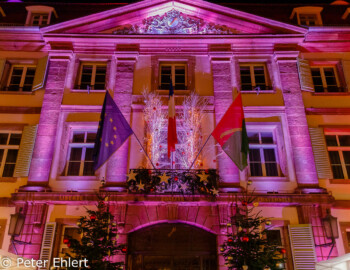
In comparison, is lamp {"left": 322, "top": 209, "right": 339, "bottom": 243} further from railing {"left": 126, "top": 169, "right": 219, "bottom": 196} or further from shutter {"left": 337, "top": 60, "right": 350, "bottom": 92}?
shutter {"left": 337, "top": 60, "right": 350, "bottom": 92}

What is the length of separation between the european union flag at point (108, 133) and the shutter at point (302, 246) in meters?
6.03

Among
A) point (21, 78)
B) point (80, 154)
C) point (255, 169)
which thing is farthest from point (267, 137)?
point (21, 78)

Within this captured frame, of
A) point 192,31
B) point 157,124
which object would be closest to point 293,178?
point 157,124

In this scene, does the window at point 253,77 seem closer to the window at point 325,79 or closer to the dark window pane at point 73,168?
the window at point 325,79

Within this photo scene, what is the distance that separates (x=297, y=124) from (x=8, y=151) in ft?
34.1

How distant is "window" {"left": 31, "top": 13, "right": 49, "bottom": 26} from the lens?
51.2 feet

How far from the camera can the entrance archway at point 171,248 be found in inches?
451

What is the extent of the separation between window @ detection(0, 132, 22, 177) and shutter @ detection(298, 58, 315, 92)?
10.7 metres

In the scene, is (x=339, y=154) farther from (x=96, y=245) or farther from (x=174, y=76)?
(x=96, y=245)

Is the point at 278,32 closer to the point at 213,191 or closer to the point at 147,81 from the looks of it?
the point at 147,81

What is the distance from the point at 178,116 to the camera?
13.5 metres

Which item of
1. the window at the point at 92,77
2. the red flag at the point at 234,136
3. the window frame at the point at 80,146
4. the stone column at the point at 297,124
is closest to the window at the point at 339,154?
the stone column at the point at 297,124

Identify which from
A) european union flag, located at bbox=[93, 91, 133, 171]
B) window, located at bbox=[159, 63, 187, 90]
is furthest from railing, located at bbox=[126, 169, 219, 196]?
window, located at bbox=[159, 63, 187, 90]

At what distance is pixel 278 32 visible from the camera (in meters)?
15.0
